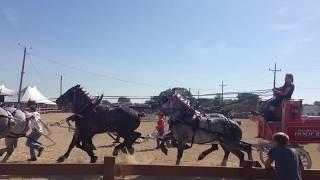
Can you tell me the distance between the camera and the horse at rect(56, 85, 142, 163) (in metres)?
13.6

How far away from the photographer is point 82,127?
1358 cm

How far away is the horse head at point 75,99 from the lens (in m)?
13.8

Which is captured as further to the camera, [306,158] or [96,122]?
[96,122]

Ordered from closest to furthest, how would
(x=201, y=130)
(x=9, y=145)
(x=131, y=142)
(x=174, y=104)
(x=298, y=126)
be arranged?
(x=298, y=126)
(x=201, y=130)
(x=174, y=104)
(x=131, y=142)
(x=9, y=145)

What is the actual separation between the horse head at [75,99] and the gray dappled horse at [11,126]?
1.14 metres

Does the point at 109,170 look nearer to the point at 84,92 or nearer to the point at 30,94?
the point at 84,92

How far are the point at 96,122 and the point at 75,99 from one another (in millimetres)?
954

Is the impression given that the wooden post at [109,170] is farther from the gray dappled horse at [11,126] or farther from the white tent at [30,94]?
the white tent at [30,94]


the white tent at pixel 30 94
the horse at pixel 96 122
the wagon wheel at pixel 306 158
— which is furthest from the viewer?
the white tent at pixel 30 94

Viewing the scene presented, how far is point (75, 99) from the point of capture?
45.7 ft

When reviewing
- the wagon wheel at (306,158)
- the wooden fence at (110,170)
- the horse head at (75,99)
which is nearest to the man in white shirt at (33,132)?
the horse head at (75,99)

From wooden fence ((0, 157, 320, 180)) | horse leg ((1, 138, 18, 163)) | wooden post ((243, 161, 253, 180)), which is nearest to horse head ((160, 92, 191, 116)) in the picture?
horse leg ((1, 138, 18, 163))

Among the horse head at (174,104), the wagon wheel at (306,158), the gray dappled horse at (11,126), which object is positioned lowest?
the wagon wheel at (306,158)

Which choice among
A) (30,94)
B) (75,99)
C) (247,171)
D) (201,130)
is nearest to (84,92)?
(75,99)
